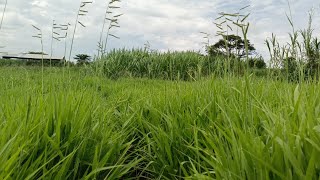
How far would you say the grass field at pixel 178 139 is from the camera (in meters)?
1.41

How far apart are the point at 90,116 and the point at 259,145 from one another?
123 cm

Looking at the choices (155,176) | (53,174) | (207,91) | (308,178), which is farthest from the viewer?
(207,91)

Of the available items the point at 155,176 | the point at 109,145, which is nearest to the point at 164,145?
the point at 155,176

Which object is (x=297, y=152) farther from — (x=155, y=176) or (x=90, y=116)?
(x=90, y=116)

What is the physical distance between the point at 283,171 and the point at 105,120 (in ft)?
4.80

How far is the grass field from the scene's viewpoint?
141cm

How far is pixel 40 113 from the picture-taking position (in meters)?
2.08

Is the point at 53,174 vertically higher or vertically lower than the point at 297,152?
lower

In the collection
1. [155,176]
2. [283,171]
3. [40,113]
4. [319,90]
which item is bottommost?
[155,176]

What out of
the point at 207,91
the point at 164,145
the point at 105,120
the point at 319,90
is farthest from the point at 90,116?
the point at 319,90

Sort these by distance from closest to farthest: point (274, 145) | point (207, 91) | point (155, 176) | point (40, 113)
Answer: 1. point (274, 145)
2. point (40, 113)
3. point (155, 176)
4. point (207, 91)

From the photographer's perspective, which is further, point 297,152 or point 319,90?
point 319,90

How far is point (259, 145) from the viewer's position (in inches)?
57.4

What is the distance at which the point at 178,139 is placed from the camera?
7.85 ft
